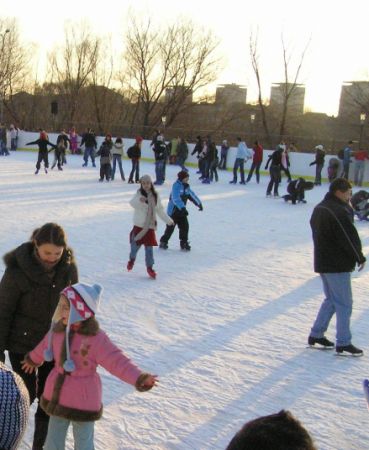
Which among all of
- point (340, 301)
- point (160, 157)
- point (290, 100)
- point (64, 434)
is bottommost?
point (64, 434)

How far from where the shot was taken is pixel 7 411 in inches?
46.0

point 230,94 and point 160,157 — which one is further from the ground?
point 230,94

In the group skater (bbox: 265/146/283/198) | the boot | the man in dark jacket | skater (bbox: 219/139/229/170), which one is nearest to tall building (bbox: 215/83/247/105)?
skater (bbox: 219/139/229/170)

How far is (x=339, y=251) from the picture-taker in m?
4.52

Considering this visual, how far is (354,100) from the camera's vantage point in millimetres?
34500

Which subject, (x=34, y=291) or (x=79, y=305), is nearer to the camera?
(x=79, y=305)

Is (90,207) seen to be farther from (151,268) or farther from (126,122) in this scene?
(126,122)

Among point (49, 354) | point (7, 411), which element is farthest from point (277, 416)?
point (49, 354)

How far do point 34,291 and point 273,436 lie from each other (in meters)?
1.97

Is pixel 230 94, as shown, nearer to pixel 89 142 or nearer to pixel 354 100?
pixel 354 100

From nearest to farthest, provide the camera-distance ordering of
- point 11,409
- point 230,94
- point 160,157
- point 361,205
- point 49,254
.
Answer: point 11,409, point 49,254, point 361,205, point 160,157, point 230,94

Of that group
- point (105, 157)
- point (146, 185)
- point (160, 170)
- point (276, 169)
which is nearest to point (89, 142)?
point (105, 157)

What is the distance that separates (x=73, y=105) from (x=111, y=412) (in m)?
40.7

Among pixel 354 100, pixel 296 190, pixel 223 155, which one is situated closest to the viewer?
pixel 296 190
